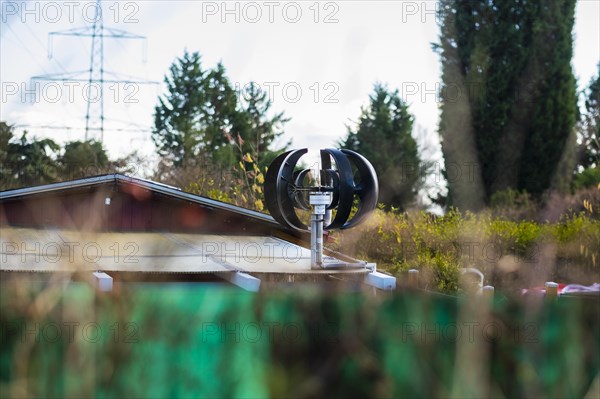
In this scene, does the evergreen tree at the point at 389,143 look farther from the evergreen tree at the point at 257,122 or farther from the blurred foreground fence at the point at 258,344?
the blurred foreground fence at the point at 258,344

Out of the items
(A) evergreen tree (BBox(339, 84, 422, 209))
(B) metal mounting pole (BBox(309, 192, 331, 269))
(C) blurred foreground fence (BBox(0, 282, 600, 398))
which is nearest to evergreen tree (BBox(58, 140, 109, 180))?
(A) evergreen tree (BBox(339, 84, 422, 209))

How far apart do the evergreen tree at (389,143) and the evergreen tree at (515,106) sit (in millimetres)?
2737

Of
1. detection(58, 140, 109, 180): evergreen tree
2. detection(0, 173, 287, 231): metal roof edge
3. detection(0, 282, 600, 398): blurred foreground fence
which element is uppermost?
detection(58, 140, 109, 180): evergreen tree

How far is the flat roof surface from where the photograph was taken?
665cm

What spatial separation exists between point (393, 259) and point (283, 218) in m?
5.96

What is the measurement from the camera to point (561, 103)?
2389cm

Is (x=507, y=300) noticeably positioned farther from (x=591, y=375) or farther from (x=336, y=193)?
(x=336, y=193)

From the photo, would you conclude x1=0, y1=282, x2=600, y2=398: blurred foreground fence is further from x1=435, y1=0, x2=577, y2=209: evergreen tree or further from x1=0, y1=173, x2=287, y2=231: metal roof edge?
x1=435, y1=0, x2=577, y2=209: evergreen tree

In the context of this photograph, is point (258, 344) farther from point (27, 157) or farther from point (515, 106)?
point (27, 157)

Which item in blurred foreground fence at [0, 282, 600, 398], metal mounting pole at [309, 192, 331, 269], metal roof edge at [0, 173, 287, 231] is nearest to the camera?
blurred foreground fence at [0, 282, 600, 398]

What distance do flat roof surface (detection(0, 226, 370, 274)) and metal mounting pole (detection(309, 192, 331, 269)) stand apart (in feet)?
0.43

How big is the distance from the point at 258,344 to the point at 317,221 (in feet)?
14.6

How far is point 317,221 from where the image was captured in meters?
7.45

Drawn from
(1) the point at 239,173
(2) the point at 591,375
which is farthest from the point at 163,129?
(2) the point at 591,375
